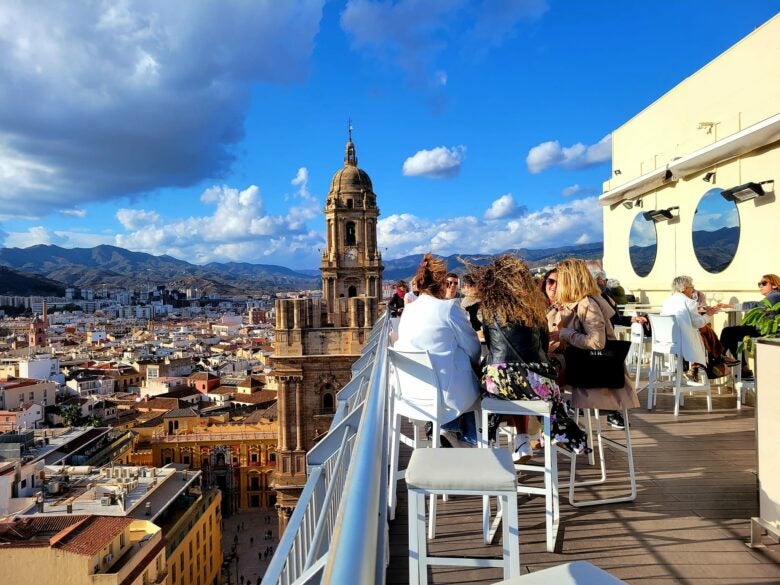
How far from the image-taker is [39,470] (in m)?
22.2

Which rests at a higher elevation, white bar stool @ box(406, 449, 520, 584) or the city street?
white bar stool @ box(406, 449, 520, 584)

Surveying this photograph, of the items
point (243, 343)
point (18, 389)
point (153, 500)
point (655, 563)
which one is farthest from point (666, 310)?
point (243, 343)

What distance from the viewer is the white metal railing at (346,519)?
86 centimetres

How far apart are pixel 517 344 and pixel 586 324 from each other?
0.49 meters

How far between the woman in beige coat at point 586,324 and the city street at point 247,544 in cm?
2197

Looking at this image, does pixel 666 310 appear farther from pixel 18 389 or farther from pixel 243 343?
pixel 243 343

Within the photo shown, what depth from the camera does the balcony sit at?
134 cm

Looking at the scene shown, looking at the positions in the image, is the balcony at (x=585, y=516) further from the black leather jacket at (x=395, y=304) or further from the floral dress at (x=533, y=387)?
the black leather jacket at (x=395, y=304)

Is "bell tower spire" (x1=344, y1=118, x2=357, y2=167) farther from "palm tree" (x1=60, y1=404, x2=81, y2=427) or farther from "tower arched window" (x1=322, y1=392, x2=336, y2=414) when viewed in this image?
"palm tree" (x1=60, y1=404, x2=81, y2=427)

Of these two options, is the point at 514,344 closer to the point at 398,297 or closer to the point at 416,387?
the point at 416,387

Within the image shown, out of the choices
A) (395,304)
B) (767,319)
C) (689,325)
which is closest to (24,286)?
(395,304)

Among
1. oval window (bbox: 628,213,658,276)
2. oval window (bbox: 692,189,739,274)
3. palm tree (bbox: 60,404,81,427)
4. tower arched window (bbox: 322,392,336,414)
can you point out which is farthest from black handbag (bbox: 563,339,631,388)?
palm tree (bbox: 60,404,81,427)

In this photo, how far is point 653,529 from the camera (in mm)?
2779

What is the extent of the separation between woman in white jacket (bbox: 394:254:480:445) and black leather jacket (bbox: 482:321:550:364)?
17cm
